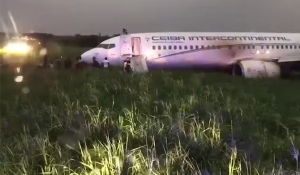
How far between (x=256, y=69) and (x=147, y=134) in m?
18.0

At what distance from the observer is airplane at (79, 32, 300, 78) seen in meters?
25.2

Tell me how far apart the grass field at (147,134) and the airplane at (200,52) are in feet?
37.2

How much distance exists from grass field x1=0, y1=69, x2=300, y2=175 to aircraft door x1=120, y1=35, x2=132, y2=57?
1134cm

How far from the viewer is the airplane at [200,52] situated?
82.6 ft

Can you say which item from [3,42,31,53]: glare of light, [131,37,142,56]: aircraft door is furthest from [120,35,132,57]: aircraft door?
[3,42,31,53]: glare of light

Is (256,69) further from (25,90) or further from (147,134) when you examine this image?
(147,134)

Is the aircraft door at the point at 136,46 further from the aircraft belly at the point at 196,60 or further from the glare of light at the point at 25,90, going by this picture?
the glare of light at the point at 25,90

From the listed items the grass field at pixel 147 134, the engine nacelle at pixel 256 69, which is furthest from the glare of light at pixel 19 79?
the engine nacelle at pixel 256 69

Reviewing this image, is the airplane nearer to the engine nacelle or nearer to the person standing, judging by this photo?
the engine nacelle

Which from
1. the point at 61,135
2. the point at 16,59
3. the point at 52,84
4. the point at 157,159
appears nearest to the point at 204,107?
the point at 61,135

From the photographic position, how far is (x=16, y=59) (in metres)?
25.3

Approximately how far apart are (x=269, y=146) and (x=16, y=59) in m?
19.5

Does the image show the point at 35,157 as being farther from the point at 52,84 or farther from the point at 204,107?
the point at 52,84

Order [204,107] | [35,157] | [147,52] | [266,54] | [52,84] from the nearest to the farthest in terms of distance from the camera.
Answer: [35,157], [204,107], [52,84], [147,52], [266,54]
